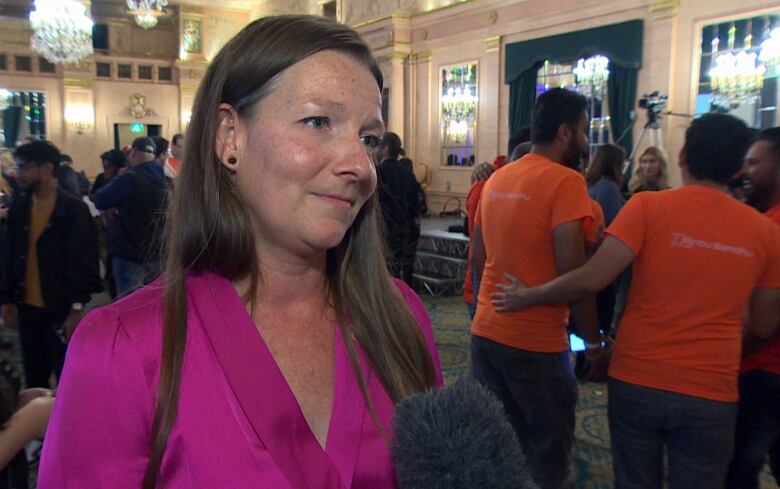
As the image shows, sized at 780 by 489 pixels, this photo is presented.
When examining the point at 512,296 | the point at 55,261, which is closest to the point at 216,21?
the point at 55,261

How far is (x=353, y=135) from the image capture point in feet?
2.92

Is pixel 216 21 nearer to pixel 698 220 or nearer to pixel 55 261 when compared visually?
pixel 55 261

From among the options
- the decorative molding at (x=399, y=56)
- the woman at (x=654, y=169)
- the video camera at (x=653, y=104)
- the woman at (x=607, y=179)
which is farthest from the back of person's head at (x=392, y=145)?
the decorative molding at (x=399, y=56)

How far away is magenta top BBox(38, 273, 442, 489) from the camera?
793mm

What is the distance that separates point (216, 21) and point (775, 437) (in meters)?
17.9

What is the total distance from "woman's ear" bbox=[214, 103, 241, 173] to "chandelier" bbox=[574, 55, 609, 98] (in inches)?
344

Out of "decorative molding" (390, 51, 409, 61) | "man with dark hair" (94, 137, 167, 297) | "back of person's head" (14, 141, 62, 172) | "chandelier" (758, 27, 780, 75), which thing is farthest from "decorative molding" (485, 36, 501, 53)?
"back of person's head" (14, 141, 62, 172)

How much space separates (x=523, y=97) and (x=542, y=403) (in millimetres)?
8703

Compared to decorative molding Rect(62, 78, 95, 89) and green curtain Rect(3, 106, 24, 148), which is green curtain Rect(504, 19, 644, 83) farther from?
decorative molding Rect(62, 78, 95, 89)

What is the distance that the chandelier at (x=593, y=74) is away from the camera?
8836 mm

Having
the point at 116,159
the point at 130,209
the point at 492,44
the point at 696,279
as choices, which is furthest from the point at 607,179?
the point at 492,44

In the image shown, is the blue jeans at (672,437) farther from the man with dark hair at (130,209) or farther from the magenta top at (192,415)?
the man with dark hair at (130,209)

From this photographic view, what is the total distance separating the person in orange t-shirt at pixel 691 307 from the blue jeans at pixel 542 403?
1.14ft

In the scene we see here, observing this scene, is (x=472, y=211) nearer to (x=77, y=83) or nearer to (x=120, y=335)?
(x=120, y=335)
